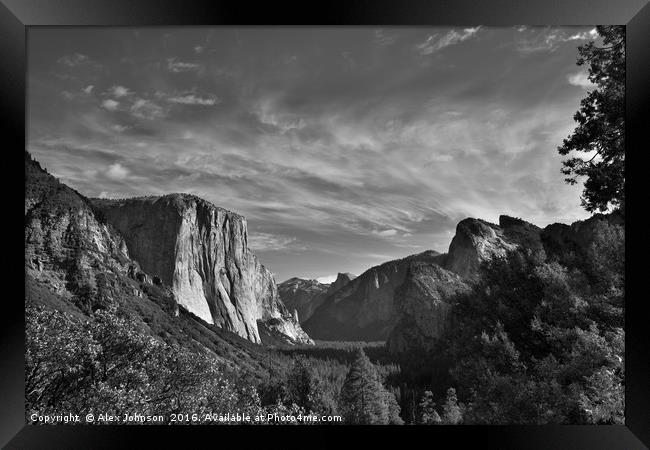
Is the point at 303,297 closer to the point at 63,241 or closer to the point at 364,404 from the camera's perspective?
the point at 63,241

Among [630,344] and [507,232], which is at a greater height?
[507,232]

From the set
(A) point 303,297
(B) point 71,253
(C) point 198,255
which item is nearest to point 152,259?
(C) point 198,255

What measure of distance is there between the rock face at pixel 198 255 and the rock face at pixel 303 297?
21.2m

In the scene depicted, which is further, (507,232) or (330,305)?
(330,305)

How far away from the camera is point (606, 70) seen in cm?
740

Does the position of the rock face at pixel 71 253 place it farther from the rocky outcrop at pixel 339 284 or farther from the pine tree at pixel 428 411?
the rocky outcrop at pixel 339 284

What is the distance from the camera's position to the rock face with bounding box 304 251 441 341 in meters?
76.4

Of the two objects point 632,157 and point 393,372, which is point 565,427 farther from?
point 393,372

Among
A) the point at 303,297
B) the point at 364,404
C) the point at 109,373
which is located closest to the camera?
the point at 109,373

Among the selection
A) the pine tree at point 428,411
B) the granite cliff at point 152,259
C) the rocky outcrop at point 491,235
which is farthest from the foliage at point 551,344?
the granite cliff at point 152,259

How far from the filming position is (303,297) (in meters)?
132

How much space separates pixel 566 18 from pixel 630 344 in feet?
12.1

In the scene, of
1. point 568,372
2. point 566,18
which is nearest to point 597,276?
point 568,372

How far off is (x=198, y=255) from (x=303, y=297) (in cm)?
5068
